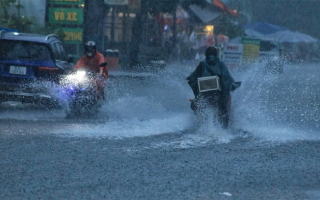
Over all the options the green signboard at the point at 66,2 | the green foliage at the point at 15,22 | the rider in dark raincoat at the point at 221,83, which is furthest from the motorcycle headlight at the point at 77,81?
the green signboard at the point at 66,2

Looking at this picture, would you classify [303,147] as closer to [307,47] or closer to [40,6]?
[40,6]

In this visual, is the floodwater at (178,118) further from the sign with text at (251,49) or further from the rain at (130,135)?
the sign with text at (251,49)

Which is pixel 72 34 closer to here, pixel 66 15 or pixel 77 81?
pixel 66 15

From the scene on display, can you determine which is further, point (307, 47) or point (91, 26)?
point (307, 47)

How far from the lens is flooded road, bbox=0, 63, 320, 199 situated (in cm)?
634

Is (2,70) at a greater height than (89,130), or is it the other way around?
(2,70)

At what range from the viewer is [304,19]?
242ft

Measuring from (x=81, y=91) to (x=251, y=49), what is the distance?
20.3 m

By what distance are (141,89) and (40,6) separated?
10227 mm

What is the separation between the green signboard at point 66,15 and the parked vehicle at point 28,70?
14.6m

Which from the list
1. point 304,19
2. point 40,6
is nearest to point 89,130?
point 40,6

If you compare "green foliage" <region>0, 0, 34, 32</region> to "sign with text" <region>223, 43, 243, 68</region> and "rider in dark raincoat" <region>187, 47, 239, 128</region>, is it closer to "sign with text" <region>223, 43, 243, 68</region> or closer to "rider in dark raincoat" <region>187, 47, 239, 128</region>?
"sign with text" <region>223, 43, 243, 68</region>

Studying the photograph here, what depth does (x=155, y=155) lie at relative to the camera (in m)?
8.23

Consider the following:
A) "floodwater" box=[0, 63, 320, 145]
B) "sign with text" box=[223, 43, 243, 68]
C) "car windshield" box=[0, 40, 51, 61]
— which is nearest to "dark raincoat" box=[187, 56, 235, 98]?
"floodwater" box=[0, 63, 320, 145]
